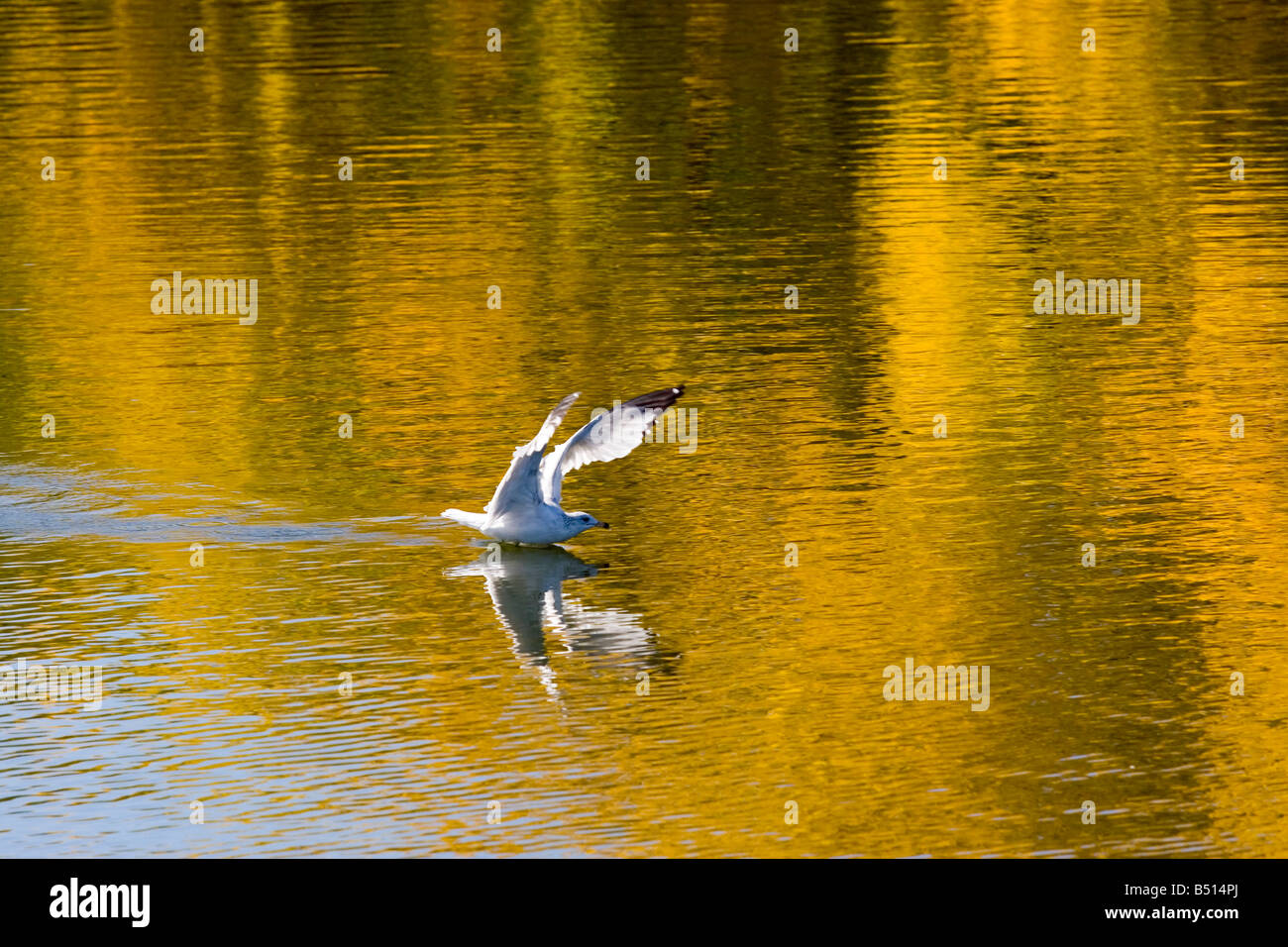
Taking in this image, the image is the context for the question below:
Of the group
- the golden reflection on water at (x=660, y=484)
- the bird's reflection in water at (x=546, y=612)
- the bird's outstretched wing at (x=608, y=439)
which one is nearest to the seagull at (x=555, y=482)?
the bird's outstretched wing at (x=608, y=439)

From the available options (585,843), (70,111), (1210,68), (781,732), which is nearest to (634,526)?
(781,732)

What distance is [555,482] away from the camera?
15625 mm

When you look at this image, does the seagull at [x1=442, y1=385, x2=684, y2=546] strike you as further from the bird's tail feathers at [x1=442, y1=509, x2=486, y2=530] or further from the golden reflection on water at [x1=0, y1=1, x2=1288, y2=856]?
the golden reflection on water at [x1=0, y1=1, x2=1288, y2=856]

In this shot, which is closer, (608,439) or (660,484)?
(608,439)

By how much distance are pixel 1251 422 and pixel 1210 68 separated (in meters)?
24.3

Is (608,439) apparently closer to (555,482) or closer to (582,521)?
(555,482)

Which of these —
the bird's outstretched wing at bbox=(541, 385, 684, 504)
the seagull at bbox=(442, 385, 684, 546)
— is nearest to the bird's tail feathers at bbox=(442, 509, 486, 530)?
the seagull at bbox=(442, 385, 684, 546)

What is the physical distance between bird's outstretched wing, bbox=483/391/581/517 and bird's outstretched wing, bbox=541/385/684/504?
0.17 m

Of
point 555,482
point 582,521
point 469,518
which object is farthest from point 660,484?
point 469,518

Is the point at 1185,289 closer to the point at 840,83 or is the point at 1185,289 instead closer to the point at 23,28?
the point at 840,83

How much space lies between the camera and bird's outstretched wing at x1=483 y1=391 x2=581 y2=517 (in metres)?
15.0

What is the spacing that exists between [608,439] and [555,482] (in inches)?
18.6

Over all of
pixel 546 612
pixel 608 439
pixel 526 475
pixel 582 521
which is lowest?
pixel 546 612

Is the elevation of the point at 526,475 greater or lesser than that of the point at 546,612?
greater
